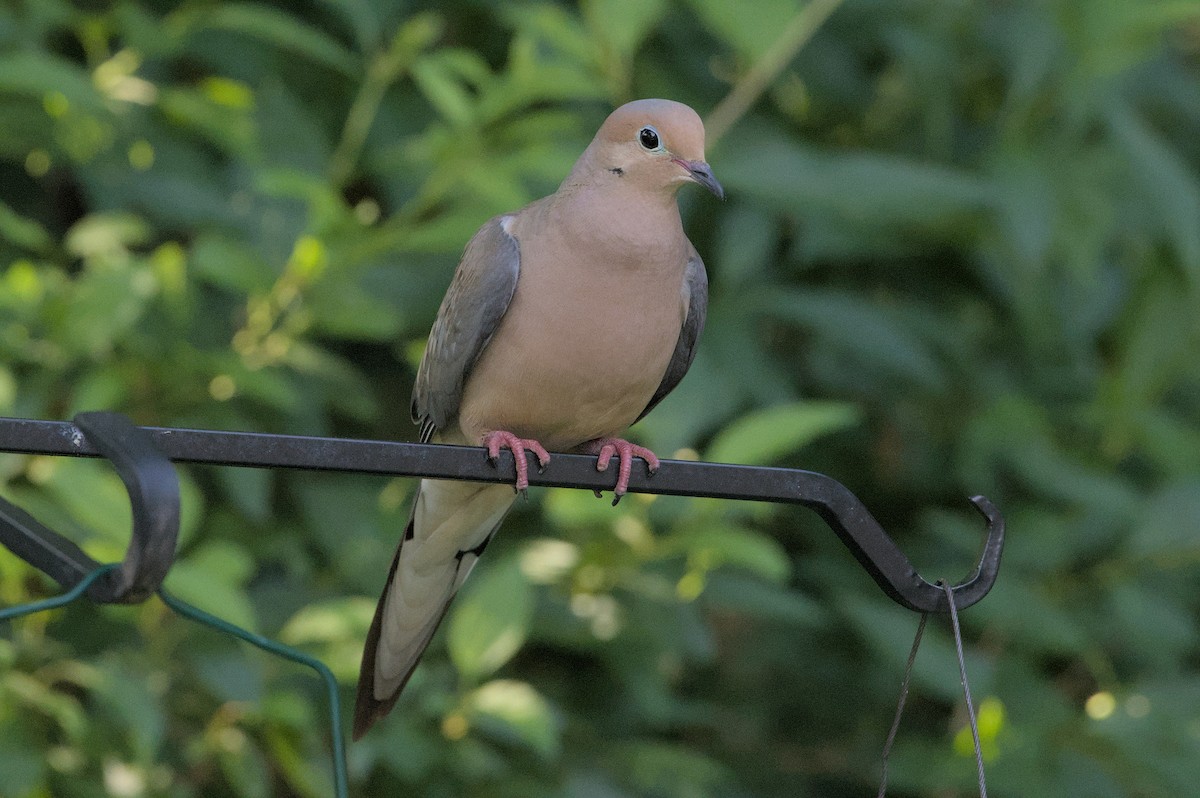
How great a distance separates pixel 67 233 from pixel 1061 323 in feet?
7.44

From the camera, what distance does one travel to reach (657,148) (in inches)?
84.0

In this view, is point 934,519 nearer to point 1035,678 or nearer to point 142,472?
point 1035,678

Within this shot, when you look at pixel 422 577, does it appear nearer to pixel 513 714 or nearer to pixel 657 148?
pixel 513 714

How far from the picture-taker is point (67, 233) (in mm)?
3070

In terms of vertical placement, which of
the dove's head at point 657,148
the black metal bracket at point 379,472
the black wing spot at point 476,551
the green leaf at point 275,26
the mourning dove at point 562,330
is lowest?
the black metal bracket at point 379,472

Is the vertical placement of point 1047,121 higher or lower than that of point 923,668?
higher

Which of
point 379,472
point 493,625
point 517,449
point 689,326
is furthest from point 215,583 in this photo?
point 379,472

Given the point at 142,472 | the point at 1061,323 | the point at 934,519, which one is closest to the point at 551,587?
the point at 934,519

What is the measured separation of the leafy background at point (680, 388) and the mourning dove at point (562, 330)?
38 centimetres

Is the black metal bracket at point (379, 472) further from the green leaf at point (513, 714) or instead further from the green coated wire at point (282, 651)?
the green leaf at point (513, 714)

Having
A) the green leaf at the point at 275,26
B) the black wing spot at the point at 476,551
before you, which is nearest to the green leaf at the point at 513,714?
the black wing spot at the point at 476,551

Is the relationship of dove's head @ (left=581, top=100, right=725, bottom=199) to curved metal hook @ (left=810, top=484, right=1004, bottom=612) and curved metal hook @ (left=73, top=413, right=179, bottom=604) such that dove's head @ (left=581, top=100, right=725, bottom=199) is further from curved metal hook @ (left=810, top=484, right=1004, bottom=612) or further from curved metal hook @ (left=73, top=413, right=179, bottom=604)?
curved metal hook @ (left=73, top=413, right=179, bottom=604)

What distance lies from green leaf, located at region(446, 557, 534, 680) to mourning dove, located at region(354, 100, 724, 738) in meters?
0.30

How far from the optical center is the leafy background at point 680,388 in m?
2.56
